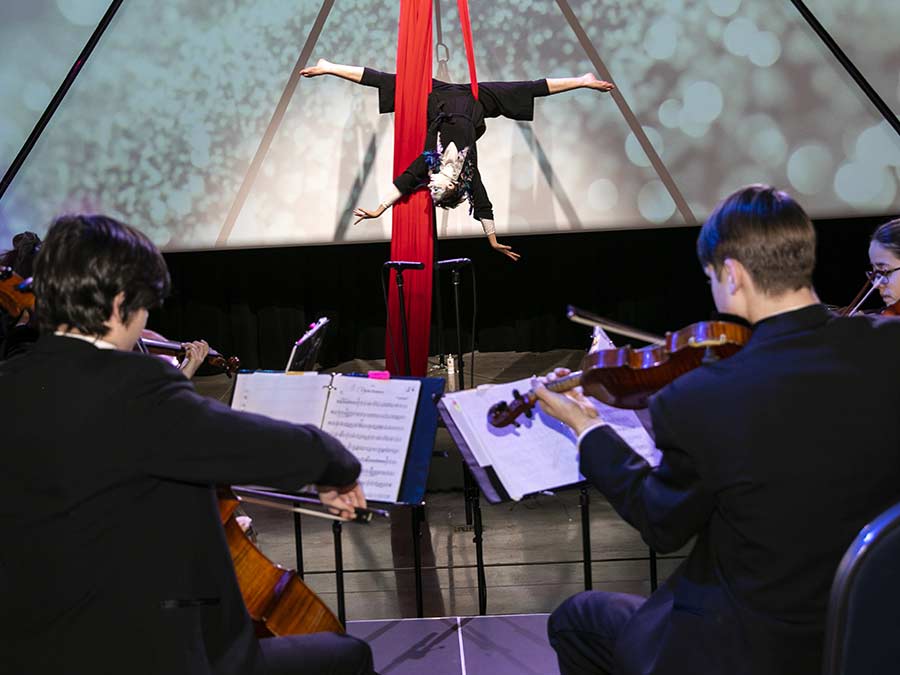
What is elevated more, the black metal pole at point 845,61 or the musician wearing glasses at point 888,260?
the black metal pole at point 845,61

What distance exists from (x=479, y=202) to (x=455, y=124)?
44cm

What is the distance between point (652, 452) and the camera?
2.09 metres

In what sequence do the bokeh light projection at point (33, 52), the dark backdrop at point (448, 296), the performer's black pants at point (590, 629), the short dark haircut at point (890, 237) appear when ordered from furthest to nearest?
the dark backdrop at point (448, 296) → the bokeh light projection at point (33, 52) → the short dark haircut at point (890, 237) → the performer's black pants at point (590, 629)

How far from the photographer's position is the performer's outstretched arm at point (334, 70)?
4684 mm

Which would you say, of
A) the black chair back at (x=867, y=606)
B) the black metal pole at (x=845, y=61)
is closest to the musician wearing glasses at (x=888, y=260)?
the black chair back at (x=867, y=606)

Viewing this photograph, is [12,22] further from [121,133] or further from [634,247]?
[634,247]

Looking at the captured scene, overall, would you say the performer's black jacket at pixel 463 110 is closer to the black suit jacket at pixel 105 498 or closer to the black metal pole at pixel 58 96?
the black metal pole at pixel 58 96

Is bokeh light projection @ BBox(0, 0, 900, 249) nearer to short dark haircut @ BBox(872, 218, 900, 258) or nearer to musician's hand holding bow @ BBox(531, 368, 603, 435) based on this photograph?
short dark haircut @ BBox(872, 218, 900, 258)

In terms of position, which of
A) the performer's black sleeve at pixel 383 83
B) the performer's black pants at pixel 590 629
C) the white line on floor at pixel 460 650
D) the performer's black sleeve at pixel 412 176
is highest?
the performer's black sleeve at pixel 383 83

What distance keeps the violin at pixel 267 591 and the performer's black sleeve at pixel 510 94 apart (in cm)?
360

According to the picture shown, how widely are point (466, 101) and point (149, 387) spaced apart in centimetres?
380

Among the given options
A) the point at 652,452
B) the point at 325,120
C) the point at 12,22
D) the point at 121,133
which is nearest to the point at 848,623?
the point at 652,452

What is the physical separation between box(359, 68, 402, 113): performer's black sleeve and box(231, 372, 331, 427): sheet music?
10.0 ft

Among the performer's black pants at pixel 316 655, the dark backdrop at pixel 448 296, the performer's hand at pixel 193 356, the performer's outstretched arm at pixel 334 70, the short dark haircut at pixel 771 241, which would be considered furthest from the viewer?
the dark backdrop at pixel 448 296
